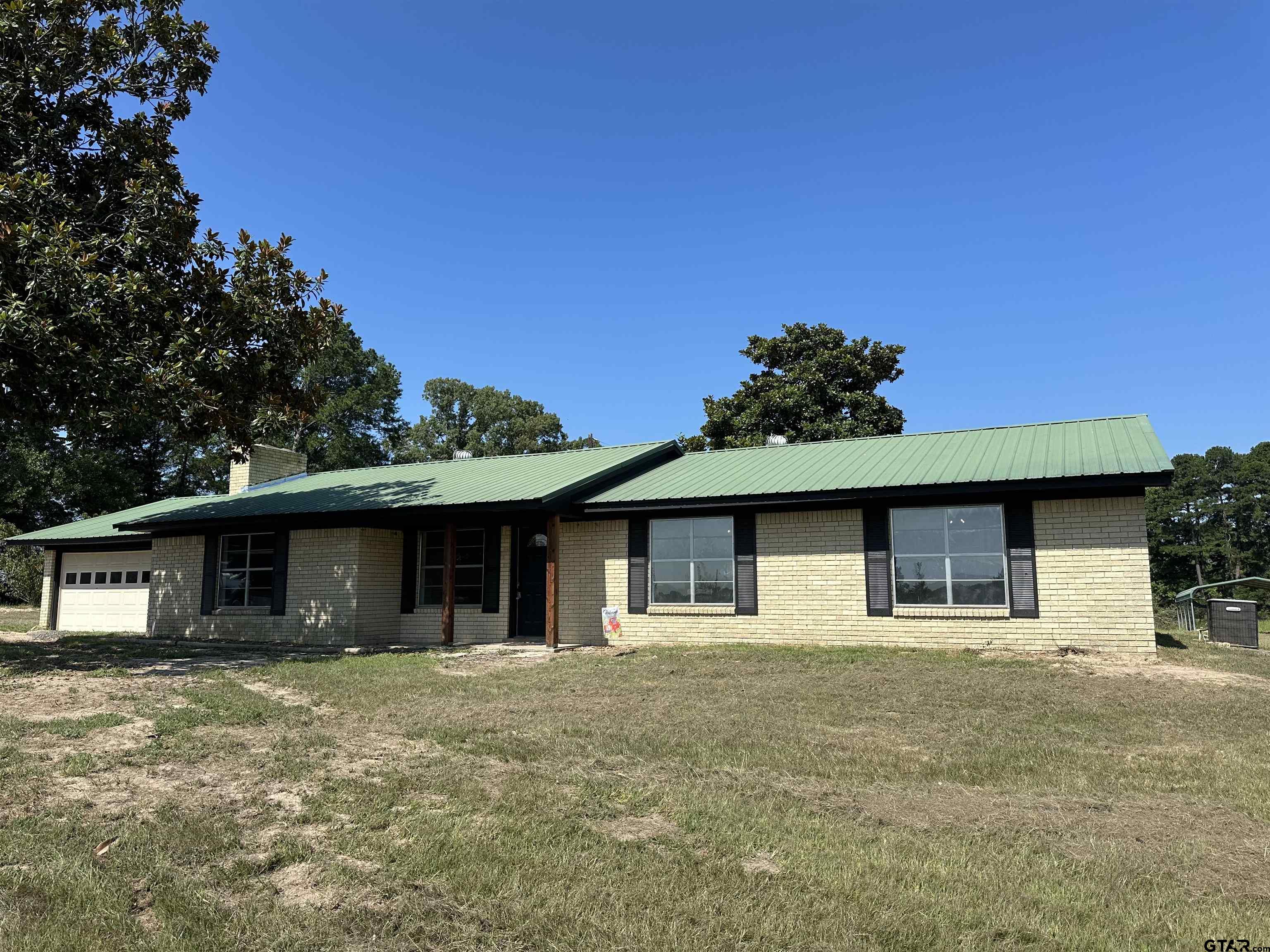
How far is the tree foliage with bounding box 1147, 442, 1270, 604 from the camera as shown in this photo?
187 feet

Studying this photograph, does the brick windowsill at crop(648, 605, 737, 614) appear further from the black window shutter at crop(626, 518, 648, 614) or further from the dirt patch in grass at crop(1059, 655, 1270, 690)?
the dirt patch in grass at crop(1059, 655, 1270, 690)

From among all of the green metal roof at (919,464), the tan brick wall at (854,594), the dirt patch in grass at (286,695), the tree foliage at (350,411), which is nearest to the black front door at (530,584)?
the tan brick wall at (854,594)

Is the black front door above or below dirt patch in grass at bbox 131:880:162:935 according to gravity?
above

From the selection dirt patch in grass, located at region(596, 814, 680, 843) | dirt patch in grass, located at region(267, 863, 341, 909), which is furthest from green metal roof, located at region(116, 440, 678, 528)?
dirt patch in grass, located at region(267, 863, 341, 909)

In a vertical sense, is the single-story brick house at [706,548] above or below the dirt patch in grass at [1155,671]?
above

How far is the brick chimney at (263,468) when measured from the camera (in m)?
23.0

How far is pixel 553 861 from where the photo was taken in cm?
438

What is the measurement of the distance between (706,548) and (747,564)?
2.94ft

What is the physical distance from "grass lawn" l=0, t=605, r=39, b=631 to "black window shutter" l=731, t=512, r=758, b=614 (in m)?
19.5

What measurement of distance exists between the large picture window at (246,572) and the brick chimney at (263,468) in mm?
3993

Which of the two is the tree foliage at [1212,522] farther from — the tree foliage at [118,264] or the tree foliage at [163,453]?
the tree foliage at [118,264]

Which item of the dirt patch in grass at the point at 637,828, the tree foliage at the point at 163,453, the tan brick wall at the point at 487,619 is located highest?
the tree foliage at the point at 163,453

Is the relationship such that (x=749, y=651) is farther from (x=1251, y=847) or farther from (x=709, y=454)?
(x=1251, y=847)

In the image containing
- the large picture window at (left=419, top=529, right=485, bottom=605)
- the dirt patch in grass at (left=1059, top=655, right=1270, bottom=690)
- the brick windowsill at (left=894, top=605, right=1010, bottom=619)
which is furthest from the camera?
the large picture window at (left=419, top=529, right=485, bottom=605)
